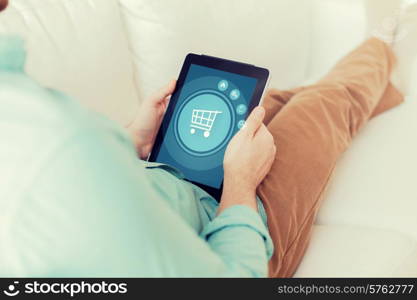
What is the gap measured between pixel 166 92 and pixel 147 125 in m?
0.09

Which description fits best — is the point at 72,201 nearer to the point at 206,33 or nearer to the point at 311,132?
the point at 311,132

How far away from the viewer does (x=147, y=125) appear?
103 cm

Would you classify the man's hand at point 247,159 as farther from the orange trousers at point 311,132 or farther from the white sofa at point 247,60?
the white sofa at point 247,60

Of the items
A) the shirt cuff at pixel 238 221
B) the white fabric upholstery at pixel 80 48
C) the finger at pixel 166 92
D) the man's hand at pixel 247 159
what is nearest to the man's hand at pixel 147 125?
the finger at pixel 166 92

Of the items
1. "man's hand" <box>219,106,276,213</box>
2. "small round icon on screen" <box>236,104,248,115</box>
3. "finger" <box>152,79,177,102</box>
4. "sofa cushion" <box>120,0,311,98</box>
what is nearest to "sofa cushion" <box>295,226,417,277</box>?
"man's hand" <box>219,106,276,213</box>

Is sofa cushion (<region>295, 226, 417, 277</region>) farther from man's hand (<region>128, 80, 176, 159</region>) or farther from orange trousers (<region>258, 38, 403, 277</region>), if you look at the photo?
man's hand (<region>128, 80, 176, 159</region>)

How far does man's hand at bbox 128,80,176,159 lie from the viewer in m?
1.02

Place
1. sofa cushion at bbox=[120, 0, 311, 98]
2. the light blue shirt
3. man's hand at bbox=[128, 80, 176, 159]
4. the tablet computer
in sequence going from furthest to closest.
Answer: sofa cushion at bbox=[120, 0, 311, 98]
man's hand at bbox=[128, 80, 176, 159]
the tablet computer
the light blue shirt

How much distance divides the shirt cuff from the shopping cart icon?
24 cm

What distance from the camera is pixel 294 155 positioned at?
3.18 feet

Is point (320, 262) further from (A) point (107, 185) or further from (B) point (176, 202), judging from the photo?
(A) point (107, 185)

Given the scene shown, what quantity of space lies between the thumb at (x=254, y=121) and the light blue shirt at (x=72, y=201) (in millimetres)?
344

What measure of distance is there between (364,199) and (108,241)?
683 mm

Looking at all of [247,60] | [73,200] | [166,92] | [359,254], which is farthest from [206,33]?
[73,200]
